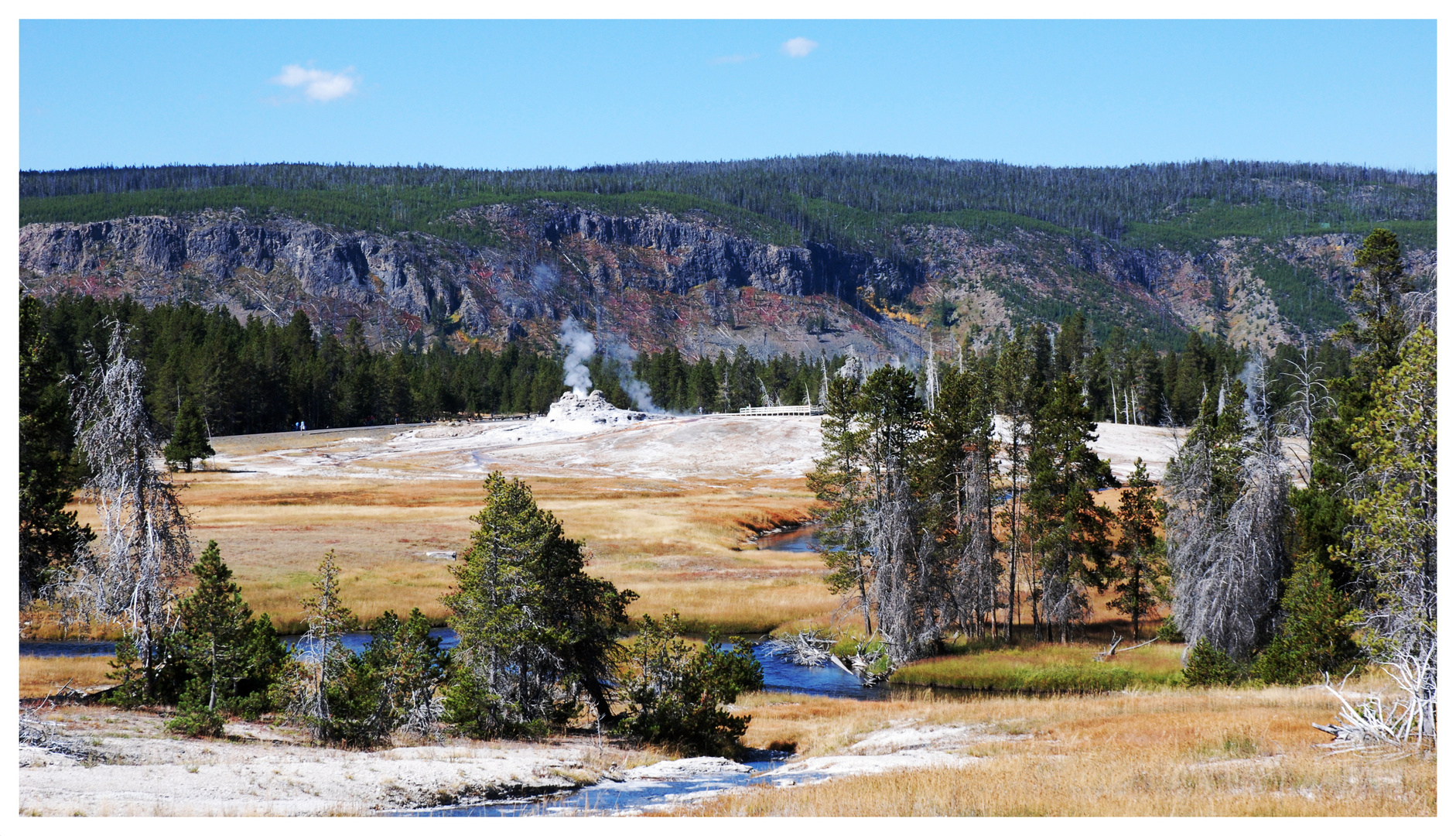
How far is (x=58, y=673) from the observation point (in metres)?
29.2

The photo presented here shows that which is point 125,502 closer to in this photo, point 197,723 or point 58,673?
point 197,723

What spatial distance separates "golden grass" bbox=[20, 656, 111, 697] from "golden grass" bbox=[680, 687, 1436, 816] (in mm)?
17520

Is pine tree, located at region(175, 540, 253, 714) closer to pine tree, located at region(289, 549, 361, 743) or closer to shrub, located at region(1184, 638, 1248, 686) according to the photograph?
pine tree, located at region(289, 549, 361, 743)

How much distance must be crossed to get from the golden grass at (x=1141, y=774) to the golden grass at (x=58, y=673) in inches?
690

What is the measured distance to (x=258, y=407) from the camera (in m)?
146

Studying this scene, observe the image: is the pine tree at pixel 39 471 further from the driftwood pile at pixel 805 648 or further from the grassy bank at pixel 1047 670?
the grassy bank at pixel 1047 670

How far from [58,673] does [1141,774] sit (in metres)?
28.0

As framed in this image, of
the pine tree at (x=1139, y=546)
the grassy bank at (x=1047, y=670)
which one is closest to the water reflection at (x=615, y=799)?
the grassy bank at (x=1047, y=670)

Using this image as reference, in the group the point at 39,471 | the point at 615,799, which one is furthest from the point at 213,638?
the point at 615,799

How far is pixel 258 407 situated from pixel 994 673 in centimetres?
13051

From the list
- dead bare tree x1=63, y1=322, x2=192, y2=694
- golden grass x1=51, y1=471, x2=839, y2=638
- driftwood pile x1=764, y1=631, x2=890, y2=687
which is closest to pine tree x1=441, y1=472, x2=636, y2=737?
dead bare tree x1=63, y1=322, x2=192, y2=694

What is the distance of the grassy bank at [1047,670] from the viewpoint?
1479 inches

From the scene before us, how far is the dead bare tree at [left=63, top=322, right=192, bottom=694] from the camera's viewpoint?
22.7 m

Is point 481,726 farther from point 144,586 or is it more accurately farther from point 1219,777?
point 1219,777
